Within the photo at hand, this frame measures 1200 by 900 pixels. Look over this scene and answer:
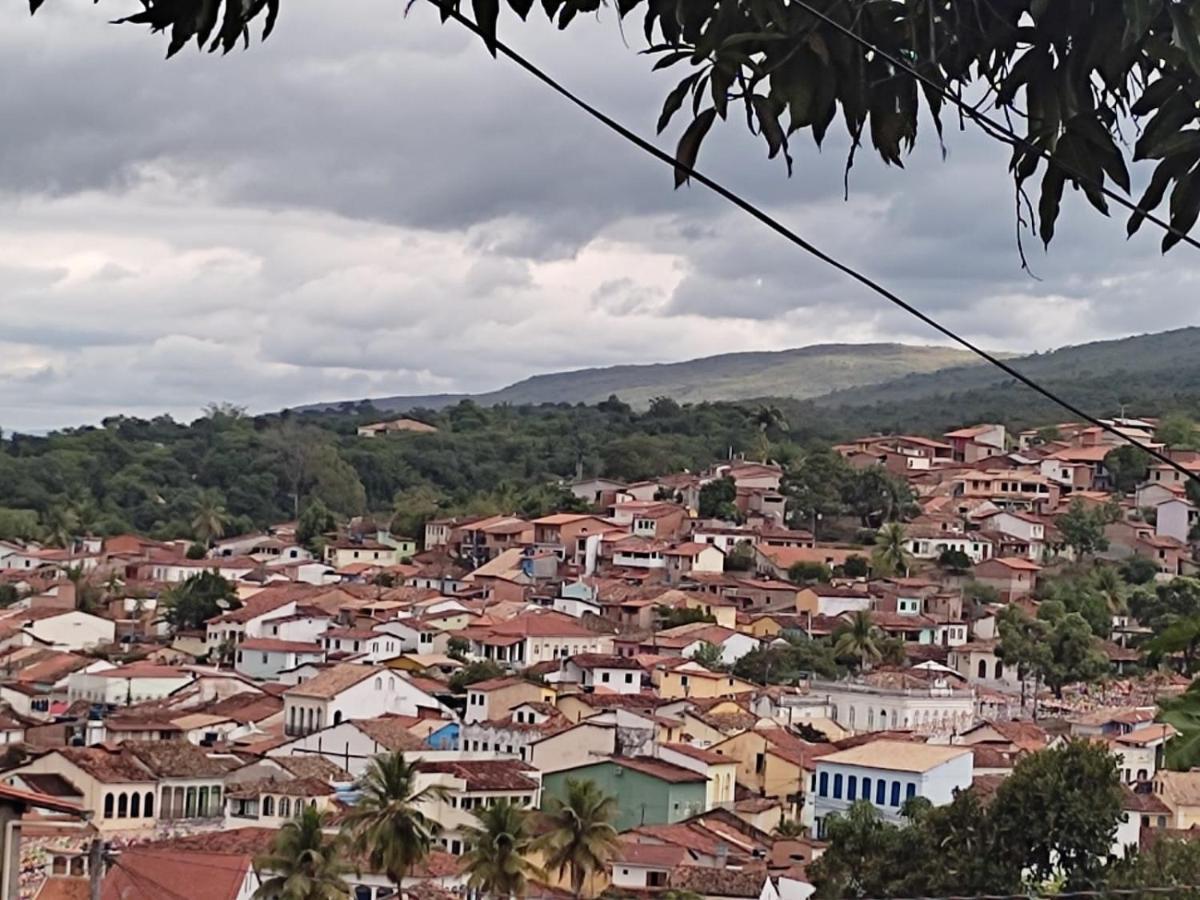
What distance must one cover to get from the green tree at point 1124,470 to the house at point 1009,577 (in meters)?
10.6

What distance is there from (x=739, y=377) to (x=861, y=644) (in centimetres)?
12734

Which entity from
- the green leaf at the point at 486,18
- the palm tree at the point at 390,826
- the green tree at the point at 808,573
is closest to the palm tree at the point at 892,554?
the green tree at the point at 808,573

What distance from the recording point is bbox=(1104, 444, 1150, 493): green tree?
178 ft

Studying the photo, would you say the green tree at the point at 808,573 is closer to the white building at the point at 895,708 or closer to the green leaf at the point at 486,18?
the white building at the point at 895,708

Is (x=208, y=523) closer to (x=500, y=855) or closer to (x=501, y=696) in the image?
(x=501, y=696)

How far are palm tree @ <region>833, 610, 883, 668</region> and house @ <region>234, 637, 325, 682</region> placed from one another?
8899 mm

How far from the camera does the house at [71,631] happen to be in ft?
123

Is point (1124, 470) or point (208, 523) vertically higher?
point (1124, 470)

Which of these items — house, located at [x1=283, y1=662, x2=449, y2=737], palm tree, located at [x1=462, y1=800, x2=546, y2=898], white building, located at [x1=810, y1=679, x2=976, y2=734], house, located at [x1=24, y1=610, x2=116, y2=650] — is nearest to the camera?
palm tree, located at [x1=462, y1=800, x2=546, y2=898]

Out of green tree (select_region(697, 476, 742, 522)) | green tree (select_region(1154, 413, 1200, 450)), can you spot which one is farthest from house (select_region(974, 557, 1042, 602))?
green tree (select_region(697, 476, 742, 522))

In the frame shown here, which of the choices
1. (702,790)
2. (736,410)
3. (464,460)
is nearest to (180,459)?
(464,460)

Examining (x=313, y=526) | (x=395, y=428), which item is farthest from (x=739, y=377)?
(x=313, y=526)

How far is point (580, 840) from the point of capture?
712 inches

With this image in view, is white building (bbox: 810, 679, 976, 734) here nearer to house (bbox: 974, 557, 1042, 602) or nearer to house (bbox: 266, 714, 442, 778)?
house (bbox: 266, 714, 442, 778)
